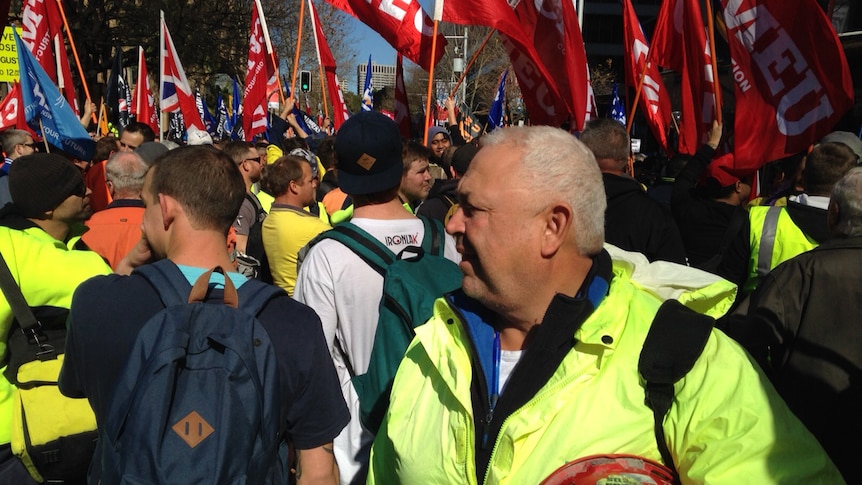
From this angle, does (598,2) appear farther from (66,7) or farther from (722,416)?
(722,416)

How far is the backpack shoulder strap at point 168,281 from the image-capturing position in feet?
6.88

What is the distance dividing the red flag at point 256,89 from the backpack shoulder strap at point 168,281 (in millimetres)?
8088

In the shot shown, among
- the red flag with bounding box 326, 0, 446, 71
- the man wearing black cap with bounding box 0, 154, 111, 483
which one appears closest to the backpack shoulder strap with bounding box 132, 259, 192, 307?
the man wearing black cap with bounding box 0, 154, 111, 483

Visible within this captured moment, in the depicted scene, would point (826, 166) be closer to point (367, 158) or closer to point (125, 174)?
point (367, 158)

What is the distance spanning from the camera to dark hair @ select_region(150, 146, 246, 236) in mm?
2305

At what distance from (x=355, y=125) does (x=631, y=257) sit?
1.70 metres

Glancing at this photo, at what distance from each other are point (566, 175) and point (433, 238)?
4.92 feet

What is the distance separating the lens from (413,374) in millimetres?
2076

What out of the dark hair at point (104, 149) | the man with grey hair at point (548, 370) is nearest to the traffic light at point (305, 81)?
the dark hair at point (104, 149)

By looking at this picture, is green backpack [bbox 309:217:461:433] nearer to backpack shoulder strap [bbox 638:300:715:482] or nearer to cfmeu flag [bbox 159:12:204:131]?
backpack shoulder strap [bbox 638:300:715:482]

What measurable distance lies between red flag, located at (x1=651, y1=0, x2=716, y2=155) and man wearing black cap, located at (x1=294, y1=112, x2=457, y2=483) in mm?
3707

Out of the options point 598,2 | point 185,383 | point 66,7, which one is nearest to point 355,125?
point 185,383

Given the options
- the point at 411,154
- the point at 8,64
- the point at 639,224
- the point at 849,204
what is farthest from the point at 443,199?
the point at 8,64

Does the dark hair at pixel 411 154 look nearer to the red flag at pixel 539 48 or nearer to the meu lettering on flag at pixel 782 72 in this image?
the red flag at pixel 539 48
